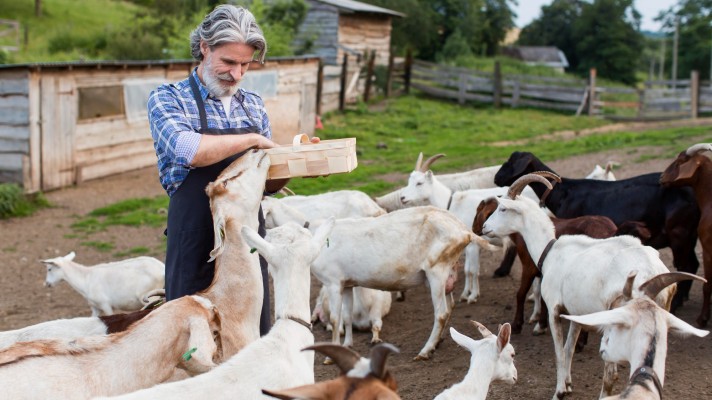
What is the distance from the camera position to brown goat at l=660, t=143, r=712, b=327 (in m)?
7.64

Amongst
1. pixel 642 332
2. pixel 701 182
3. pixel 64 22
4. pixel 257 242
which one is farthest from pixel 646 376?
pixel 64 22

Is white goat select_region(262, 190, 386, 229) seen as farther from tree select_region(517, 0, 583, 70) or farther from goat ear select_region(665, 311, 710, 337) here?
tree select_region(517, 0, 583, 70)

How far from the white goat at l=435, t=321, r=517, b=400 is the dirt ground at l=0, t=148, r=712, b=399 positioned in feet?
3.39

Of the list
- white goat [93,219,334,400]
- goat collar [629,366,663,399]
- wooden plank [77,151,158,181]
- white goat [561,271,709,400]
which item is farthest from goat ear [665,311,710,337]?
wooden plank [77,151,158,181]

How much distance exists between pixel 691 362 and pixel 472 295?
108 inches

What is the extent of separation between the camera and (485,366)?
5000 millimetres

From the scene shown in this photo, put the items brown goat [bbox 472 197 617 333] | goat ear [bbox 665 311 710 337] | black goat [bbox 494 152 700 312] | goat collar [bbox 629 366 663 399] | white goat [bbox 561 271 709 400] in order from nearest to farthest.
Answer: goat collar [bbox 629 366 663 399] → white goat [bbox 561 271 709 400] → goat ear [bbox 665 311 710 337] → brown goat [bbox 472 197 617 333] → black goat [bbox 494 152 700 312]

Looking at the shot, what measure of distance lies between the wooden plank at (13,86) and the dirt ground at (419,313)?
1.95 m

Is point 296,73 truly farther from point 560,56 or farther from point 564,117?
point 560,56

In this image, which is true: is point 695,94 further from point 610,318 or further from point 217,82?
point 217,82

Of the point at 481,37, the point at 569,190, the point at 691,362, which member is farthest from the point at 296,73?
the point at 481,37

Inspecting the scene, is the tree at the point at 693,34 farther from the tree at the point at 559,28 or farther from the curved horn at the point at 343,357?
the curved horn at the point at 343,357

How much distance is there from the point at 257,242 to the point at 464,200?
579 centimetres

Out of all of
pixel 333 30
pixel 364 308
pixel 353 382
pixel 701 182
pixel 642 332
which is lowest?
pixel 364 308
